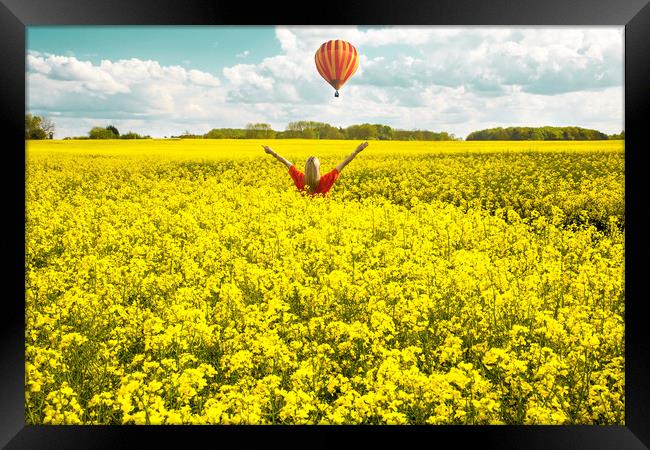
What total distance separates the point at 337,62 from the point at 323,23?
10.7 meters

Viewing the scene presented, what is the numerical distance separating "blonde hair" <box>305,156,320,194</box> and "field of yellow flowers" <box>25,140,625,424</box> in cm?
24

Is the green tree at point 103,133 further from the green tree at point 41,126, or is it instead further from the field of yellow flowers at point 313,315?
the field of yellow flowers at point 313,315

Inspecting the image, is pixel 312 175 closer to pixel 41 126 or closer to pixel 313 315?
pixel 313 315

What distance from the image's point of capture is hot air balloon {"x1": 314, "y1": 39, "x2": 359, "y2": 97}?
14.8m

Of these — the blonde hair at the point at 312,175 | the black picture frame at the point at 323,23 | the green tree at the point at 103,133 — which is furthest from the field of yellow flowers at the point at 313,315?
the green tree at the point at 103,133

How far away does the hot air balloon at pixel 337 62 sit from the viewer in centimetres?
1475

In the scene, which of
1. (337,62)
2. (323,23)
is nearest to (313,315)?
(323,23)

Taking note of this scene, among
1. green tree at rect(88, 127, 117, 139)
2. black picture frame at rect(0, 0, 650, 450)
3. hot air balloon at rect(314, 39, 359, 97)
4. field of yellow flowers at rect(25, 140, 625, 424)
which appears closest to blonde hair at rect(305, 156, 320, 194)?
field of yellow flowers at rect(25, 140, 625, 424)

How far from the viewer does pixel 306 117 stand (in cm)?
1093

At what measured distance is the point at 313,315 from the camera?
6.04 meters

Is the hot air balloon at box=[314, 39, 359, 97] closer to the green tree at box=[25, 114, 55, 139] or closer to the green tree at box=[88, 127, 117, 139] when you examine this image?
the green tree at box=[88, 127, 117, 139]

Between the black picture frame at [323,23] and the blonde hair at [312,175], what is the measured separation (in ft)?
21.5
